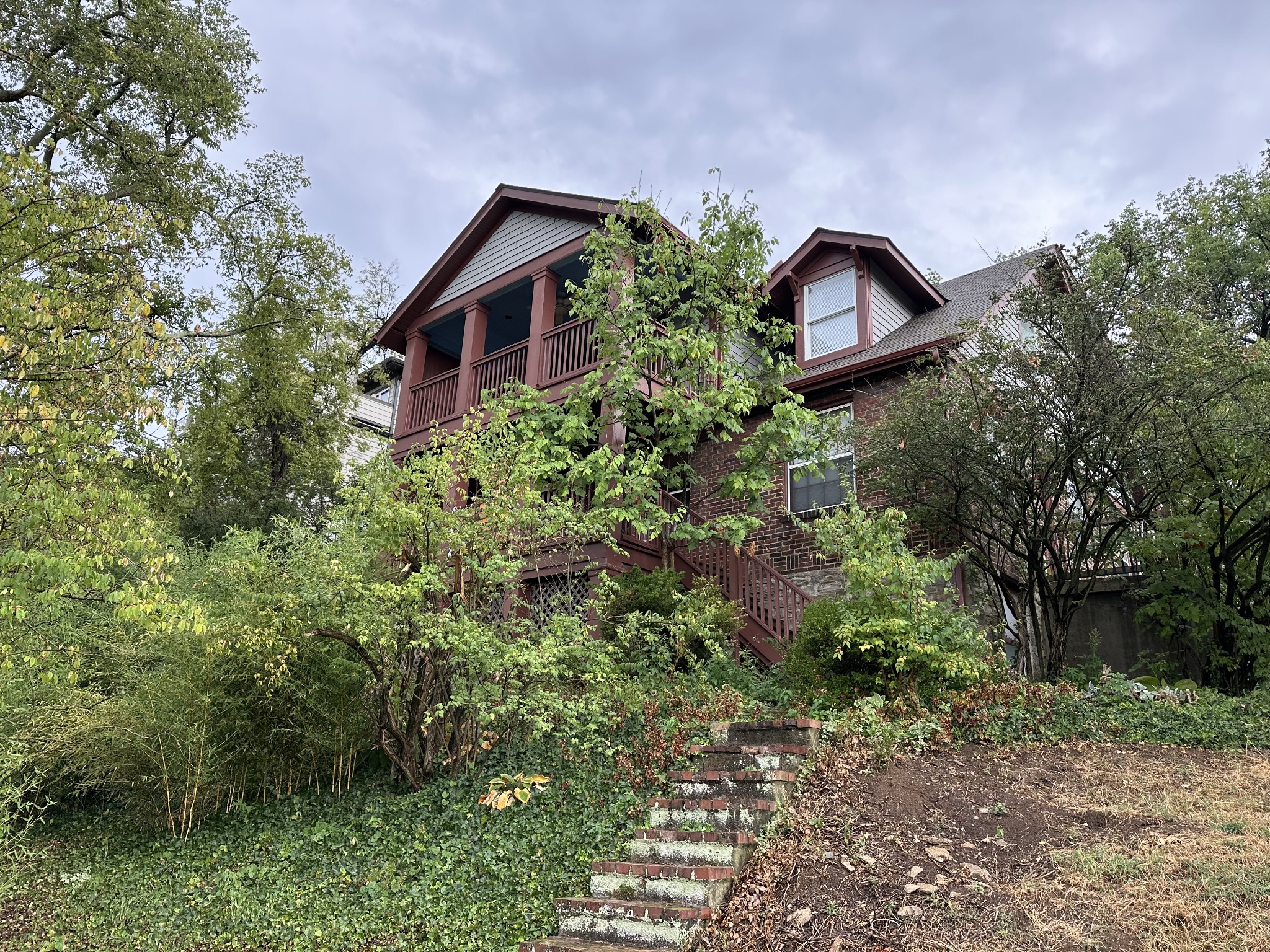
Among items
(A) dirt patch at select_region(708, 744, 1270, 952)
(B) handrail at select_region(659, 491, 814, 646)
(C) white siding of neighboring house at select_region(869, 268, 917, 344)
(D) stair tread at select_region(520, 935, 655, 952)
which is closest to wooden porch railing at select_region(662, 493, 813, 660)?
(B) handrail at select_region(659, 491, 814, 646)

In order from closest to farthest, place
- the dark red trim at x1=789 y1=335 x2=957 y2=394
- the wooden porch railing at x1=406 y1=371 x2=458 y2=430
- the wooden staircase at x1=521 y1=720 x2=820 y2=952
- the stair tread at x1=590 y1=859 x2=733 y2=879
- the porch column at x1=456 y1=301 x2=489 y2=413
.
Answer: the wooden staircase at x1=521 y1=720 x2=820 y2=952, the stair tread at x1=590 y1=859 x2=733 y2=879, the dark red trim at x1=789 y1=335 x2=957 y2=394, the porch column at x1=456 y1=301 x2=489 y2=413, the wooden porch railing at x1=406 y1=371 x2=458 y2=430

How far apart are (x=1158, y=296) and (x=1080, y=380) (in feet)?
5.05

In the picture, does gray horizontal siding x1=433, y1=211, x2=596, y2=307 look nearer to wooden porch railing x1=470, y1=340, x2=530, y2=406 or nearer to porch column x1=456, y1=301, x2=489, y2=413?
porch column x1=456, y1=301, x2=489, y2=413

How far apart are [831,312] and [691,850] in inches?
402

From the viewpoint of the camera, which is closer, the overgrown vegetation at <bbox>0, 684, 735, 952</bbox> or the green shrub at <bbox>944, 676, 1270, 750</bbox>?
the overgrown vegetation at <bbox>0, 684, 735, 952</bbox>

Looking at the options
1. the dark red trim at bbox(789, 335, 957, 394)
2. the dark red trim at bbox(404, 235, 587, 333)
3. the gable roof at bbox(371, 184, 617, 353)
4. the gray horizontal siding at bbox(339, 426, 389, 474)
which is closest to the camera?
the dark red trim at bbox(789, 335, 957, 394)

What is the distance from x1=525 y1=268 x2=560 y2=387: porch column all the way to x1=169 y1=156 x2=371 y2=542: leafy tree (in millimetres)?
5855

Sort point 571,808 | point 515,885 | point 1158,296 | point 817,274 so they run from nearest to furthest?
point 515,885 → point 571,808 → point 1158,296 → point 817,274

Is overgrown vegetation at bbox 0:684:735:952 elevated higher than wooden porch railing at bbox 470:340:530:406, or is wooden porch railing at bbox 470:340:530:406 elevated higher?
wooden porch railing at bbox 470:340:530:406

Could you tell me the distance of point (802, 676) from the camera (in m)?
7.62

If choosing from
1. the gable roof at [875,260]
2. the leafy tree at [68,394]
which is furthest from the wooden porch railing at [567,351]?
the leafy tree at [68,394]

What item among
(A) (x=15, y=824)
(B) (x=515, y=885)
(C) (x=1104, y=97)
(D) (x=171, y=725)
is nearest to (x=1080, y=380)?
(C) (x=1104, y=97)

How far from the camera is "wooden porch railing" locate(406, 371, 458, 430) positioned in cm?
1485

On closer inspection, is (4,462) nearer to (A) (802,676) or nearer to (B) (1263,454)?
(A) (802,676)
